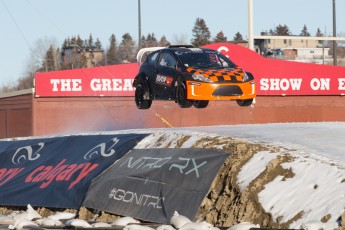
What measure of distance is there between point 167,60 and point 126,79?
15178mm

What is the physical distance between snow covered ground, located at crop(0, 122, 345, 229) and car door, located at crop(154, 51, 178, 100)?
1738 millimetres

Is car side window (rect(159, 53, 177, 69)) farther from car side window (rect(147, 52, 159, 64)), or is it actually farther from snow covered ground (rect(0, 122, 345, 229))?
snow covered ground (rect(0, 122, 345, 229))

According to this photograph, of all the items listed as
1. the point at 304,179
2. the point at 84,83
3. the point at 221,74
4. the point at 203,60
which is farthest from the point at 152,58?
the point at 84,83

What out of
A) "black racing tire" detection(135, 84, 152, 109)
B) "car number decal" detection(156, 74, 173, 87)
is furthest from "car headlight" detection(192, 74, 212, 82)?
"black racing tire" detection(135, 84, 152, 109)

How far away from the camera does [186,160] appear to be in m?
18.3

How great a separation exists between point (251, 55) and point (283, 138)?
1593 centimetres

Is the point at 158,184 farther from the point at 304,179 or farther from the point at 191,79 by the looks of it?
the point at 191,79

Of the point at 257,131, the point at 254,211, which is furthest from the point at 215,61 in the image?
the point at 254,211

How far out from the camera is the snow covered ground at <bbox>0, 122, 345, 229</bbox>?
14.0 metres

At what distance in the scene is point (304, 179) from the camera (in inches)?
612

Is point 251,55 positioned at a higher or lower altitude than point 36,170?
higher

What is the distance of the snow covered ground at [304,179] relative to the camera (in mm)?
14031

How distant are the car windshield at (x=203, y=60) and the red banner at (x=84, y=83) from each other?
1498 cm

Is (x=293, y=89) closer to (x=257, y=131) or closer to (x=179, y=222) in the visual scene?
(x=257, y=131)
